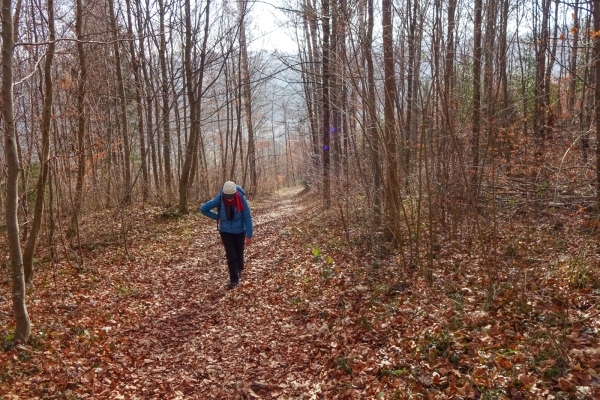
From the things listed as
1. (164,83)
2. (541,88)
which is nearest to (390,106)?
(164,83)

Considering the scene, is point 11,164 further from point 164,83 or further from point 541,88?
point 541,88

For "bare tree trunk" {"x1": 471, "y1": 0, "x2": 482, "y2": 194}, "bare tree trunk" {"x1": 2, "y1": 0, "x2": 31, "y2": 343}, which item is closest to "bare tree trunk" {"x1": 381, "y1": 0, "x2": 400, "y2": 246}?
"bare tree trunk" {"x1": 471, "y1": 0, "x2": 482, "y2": 194}

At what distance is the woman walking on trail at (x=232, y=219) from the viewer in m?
7.12

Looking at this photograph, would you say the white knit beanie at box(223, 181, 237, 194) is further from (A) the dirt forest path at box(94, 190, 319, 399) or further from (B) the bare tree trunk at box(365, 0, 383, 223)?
(B) the bare tree trunk at box(365, 0, 383, 223)

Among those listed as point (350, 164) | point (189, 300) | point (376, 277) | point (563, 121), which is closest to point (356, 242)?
point (376, 277)

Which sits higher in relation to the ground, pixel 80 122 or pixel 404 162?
pixel 80 122

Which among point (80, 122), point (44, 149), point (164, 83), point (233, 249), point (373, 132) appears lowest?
point (233, 249)

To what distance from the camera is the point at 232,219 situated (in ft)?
23.5

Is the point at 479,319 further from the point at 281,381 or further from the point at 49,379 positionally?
the point at 49,379

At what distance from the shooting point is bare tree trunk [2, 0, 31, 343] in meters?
4.27

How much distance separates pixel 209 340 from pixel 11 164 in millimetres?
3402

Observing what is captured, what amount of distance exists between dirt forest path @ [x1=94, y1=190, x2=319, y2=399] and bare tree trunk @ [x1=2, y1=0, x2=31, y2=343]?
128cm

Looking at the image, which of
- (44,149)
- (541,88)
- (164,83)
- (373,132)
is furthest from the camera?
(541,88)

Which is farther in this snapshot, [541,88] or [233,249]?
[541,88]
